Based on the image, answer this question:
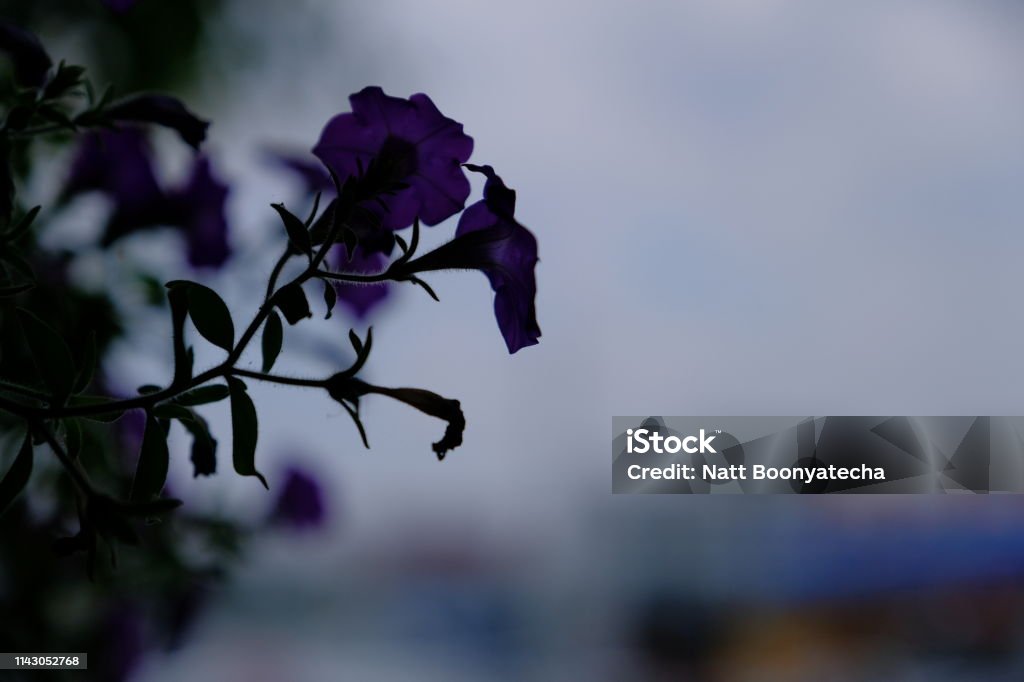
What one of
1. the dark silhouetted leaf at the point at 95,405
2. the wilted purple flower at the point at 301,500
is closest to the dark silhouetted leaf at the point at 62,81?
the dark silhouetted leaf at the point at 95,405

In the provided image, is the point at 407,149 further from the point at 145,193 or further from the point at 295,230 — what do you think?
the point at 145,193

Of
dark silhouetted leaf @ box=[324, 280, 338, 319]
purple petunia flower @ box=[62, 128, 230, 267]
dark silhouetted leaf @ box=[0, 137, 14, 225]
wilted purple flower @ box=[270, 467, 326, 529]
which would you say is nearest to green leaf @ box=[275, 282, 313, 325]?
dark silhouetted leaf @ box=[324, 280, 338, 319]

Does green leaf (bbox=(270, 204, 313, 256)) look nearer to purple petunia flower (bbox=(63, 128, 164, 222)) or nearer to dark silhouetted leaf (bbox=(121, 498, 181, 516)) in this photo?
dark silhouetted leaf (bbox=(121, 498, 181, 516))

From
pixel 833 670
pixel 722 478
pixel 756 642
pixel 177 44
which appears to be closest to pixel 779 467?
pixel 722 478

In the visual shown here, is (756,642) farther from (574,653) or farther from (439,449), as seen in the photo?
(439,449)

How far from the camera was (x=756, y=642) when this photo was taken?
7.49ft

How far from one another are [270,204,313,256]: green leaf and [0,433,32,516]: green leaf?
0.09 metres

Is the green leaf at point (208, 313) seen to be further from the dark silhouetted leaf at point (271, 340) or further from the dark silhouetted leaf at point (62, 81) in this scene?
the dark silhouetted leaf at point (62, 81)

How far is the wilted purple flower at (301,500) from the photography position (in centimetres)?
79

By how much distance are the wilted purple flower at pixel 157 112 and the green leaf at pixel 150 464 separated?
14 centimetres

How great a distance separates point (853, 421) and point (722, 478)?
0.71ft

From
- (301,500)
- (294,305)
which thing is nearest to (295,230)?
(294,305)

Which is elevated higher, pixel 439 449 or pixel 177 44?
pixel 177 44

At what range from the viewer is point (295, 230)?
27cm
